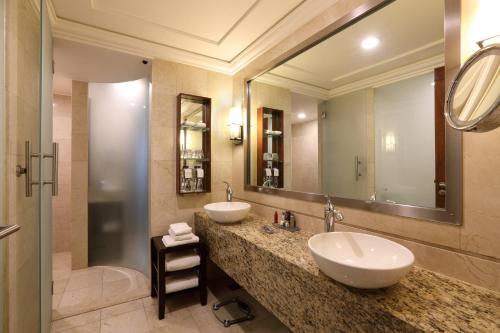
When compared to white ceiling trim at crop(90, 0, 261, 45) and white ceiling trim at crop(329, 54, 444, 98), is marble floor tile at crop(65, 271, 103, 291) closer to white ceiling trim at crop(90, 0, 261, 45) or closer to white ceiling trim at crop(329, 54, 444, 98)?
white ceiling trim at crop(90, 0, 261, 45)

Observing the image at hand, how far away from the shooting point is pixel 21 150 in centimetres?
116

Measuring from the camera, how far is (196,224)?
252cm

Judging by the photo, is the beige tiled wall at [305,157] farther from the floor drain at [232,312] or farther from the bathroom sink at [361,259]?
the floor drain at [232,312]

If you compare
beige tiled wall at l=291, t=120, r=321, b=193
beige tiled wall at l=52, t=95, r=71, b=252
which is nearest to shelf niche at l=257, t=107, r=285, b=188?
beige tiled wall at l=291, t=120, r=321, b=193

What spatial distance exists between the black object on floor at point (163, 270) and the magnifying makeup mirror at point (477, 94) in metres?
2.03

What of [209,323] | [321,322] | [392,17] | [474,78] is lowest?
[209,323]

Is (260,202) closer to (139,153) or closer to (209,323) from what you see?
(209,323)

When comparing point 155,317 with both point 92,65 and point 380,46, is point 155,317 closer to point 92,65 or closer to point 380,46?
point 92,65

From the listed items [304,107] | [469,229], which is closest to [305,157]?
[304,107]

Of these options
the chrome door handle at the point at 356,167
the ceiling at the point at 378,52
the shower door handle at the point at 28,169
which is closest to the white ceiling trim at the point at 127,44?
the ceiling at the point at 378,52

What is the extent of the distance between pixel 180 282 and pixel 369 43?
7.77 feet

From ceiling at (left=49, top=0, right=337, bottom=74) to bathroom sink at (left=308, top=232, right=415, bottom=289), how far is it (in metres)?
1.59

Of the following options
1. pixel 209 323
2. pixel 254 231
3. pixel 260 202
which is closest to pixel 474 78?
pixel 254 231

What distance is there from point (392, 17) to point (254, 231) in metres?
1.69
